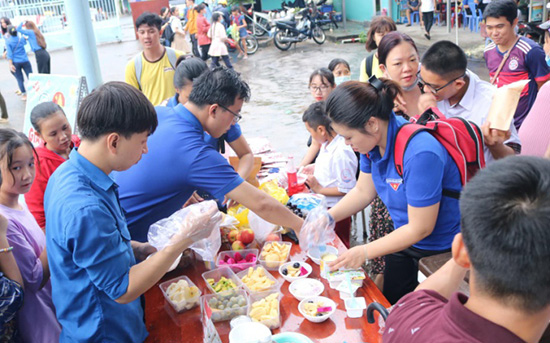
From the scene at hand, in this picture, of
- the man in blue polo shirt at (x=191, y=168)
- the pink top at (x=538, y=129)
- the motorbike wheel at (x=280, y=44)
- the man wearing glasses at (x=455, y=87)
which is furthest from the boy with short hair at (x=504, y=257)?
the motorbike wheel at (x=280, y=44)

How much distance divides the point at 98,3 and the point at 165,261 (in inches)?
821

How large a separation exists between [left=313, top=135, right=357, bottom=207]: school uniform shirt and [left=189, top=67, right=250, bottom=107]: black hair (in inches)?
40.6

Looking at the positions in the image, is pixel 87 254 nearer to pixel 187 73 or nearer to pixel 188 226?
pixel 188 226

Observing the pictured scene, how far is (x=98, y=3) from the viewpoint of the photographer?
19703mm

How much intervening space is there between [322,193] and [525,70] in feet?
7.12

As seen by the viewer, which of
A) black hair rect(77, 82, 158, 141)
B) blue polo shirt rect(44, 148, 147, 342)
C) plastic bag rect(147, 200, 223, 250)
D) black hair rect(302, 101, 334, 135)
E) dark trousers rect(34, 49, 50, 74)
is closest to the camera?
blue polo shirt rect(44, 148, 147, 342)

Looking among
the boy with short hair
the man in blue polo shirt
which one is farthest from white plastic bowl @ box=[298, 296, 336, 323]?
the boy with short hair

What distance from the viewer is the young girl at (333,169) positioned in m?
3.16

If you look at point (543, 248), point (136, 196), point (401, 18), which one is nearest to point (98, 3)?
point (401, 18)

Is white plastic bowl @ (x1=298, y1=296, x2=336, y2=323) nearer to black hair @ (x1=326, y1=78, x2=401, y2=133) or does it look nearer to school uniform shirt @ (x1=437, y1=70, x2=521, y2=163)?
black hair @ (x1=326, y1=78, x2=401, y2=133)

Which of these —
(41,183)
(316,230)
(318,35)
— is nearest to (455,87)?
(316,230)

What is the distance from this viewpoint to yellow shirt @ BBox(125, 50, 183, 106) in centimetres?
444

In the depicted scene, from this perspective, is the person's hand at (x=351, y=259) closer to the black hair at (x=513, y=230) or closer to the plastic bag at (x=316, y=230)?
the plastic bag at (x=316, y=230)

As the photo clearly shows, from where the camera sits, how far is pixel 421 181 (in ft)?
6.34
